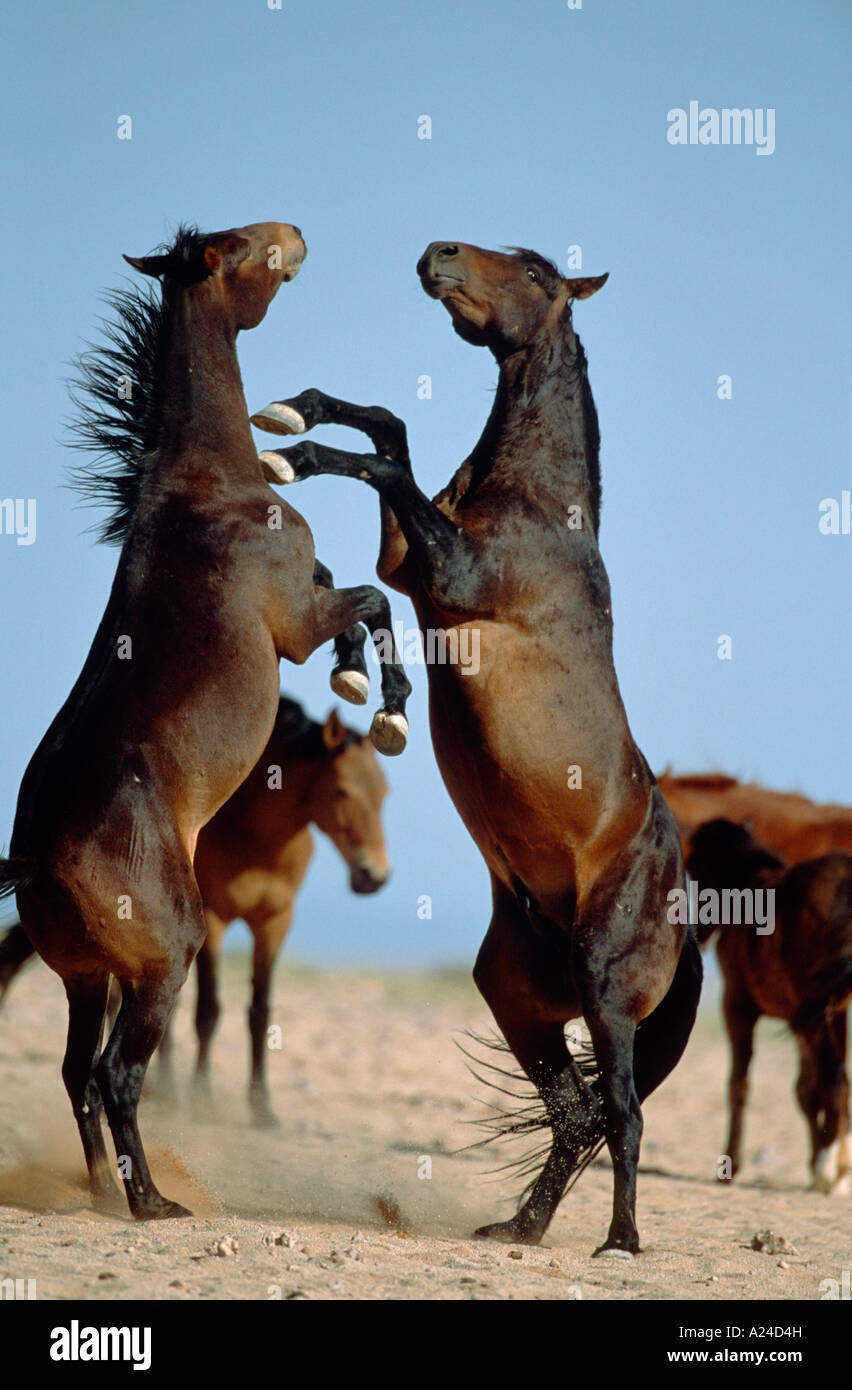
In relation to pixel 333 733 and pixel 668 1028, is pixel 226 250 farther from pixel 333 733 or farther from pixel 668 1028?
pixel 333 733

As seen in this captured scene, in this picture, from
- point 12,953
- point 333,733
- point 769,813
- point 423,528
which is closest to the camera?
point 423,528

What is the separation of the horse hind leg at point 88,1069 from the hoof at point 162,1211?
1.27 feet

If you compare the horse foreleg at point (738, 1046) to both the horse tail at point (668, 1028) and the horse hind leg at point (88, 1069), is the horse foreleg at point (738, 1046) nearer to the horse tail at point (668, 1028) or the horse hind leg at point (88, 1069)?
the horse tail at point (668, 1028)

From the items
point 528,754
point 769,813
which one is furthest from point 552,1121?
point 769,813

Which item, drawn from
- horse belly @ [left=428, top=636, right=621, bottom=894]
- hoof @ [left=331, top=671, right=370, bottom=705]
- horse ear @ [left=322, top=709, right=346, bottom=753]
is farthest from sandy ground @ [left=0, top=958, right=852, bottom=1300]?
A: horse ear @ [left=322, top=709, right=346, bottom=753]

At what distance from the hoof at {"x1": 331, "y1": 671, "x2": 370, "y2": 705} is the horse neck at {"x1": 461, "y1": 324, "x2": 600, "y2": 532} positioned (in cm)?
103

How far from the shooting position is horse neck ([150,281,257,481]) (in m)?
7.29

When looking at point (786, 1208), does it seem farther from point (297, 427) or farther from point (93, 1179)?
point (297, 427)

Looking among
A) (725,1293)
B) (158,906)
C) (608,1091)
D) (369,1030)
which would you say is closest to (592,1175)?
(608,1091)

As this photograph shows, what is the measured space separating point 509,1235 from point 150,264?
16.6ft

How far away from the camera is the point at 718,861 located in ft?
37.7

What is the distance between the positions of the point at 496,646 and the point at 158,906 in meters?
1.92

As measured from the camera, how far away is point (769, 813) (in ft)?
43.1

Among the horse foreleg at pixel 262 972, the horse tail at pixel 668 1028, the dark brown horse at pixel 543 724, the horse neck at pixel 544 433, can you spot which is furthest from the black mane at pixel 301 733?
the horse tail at pixel 668 1028
